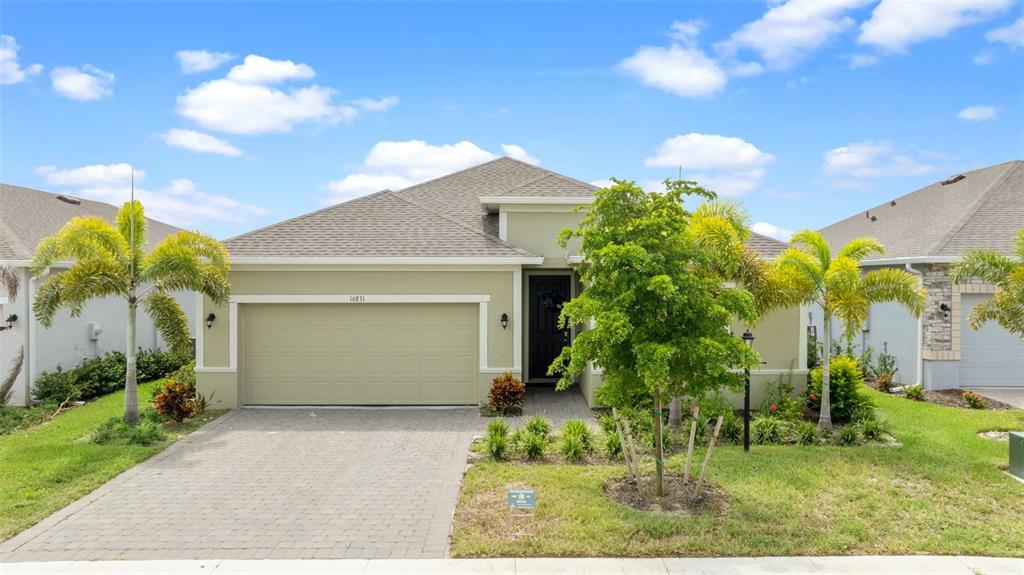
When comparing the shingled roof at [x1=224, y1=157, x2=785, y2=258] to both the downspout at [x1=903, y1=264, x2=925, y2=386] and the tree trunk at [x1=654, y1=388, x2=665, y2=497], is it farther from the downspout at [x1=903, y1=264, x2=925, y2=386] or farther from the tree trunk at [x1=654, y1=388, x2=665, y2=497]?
the tree trunk at [x1=654, y1=388, x2=665, y2=497]

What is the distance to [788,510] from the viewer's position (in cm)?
683

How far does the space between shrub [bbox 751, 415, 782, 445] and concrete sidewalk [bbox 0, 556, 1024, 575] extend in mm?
3929

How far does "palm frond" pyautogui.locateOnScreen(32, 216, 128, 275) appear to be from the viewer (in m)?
9.99

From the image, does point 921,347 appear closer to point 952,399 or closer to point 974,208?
point 952,399

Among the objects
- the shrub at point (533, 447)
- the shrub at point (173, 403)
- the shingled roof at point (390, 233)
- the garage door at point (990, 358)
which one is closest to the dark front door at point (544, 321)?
→ the shingled roof at point (390, 233)

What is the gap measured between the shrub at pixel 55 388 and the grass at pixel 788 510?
9748mm

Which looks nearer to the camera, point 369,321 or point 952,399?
point 369,321

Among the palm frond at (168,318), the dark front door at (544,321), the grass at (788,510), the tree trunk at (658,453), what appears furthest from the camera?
the dark front door at (544,321)

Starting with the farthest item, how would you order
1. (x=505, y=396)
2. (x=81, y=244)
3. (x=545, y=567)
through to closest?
(x=505, y=396), (x=81, y=244), (x=545, y=567)

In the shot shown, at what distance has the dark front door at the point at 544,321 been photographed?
580 inches

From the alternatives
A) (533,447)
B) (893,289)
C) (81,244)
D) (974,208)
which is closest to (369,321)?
(81,244)

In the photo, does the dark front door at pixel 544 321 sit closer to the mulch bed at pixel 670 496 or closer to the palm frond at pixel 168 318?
the mulch bed at pixel 670 496

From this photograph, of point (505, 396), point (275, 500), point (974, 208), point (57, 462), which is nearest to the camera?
point (275, 500)

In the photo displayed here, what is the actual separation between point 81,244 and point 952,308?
17836 millimetres
